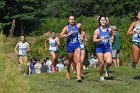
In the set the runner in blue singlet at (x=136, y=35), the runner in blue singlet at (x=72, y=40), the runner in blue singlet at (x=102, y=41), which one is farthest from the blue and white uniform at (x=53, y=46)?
the runner in blue singlet at (x=136, y=35)

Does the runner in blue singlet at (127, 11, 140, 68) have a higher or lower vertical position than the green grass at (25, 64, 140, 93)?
higher

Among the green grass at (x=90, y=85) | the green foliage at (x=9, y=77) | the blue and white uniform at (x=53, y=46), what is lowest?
the green grass at (x=90, y=85)

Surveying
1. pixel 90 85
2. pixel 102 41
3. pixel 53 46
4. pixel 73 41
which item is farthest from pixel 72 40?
pixel 53 46

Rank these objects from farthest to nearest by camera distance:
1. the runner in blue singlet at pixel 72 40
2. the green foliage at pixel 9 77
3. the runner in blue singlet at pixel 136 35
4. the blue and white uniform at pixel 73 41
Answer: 1. the blue and white uniform at pixel 73 41
2. the runner in blue singlet at pixel 72 40
3. the runner in blue singlet at pixel 136 35
4. the green foliage at pixel 9 77

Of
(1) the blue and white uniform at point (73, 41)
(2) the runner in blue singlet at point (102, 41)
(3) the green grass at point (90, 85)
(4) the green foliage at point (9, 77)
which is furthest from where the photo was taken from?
(1) the blue and white uniform at point (73, 41)

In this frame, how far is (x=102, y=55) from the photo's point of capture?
13.9 meters

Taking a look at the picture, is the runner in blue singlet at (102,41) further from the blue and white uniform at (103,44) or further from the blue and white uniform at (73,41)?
the blue and white uniform at (73,41)

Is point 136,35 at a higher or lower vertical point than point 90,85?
higher

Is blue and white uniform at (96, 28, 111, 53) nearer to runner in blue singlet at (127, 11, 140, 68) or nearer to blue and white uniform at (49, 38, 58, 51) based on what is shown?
runner in blue singlet at (127, 11, 140, 68)

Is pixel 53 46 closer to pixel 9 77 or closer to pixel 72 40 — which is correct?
pixel 72 40

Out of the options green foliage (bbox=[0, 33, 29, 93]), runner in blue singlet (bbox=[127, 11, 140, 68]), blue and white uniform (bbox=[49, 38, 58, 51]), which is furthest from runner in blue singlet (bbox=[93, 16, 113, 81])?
green foliage (bbox=[0, 33, 29, 93])

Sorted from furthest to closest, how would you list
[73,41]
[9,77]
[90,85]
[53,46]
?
[53,46] → [73,41] → [90,85] → [9,77]

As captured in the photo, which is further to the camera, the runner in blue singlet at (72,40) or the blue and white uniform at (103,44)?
the runner in blue singlet at (72,40)

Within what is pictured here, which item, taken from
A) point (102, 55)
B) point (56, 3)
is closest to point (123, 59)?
point (102, 55)
